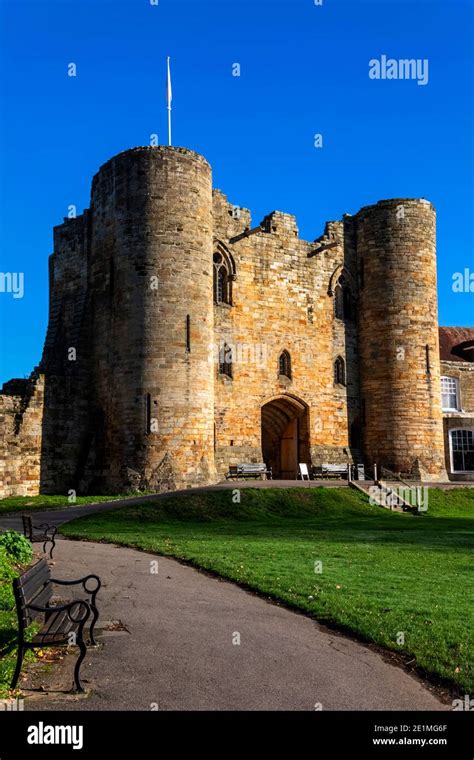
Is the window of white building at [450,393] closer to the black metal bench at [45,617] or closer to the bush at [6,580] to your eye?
the bush at [6,580]

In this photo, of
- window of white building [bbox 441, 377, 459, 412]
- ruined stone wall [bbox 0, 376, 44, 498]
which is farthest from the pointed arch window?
window of white building [bbox 441, 377, 459, 412]

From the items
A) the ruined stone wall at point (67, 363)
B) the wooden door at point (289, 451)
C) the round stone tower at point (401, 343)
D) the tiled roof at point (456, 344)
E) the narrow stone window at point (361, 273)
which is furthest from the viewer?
the tiled roof at point (456, 344)

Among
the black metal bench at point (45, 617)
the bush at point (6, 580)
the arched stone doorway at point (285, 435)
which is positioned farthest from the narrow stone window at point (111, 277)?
the black metal bench at point (45, 617)

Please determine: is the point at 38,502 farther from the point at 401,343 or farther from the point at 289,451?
the point at 401,343

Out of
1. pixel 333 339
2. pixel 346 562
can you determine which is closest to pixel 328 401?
pixel 333 339

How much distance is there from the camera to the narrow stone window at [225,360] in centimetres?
3241

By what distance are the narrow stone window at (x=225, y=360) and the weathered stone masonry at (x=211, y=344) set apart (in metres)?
0.06

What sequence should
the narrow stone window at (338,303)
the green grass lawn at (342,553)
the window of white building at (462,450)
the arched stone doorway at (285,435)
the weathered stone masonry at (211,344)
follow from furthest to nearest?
1. the window of white building at (462,450)
2. the narrow stone window at (338,303)
3. the arched stone doorway at (285,435)
4. the weathered stone masonry at (211,344)
5. the green grass lawn at (342,553)

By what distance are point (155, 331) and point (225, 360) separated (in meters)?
4.71

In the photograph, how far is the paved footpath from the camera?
6.54m

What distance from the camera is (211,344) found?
30125 mm

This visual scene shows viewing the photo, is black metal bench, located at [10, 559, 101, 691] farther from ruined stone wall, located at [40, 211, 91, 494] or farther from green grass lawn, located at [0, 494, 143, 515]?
ruined stone wall, located at [40, 211, 91, 494]

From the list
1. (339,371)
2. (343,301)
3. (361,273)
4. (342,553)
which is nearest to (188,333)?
(339,371)

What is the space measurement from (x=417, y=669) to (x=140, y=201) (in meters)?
24.7
